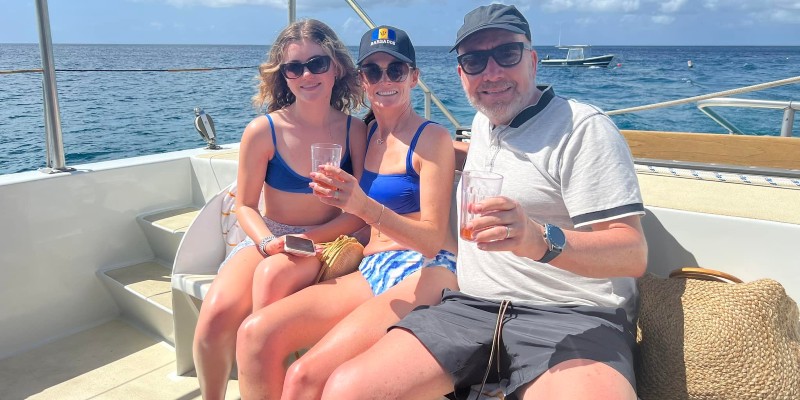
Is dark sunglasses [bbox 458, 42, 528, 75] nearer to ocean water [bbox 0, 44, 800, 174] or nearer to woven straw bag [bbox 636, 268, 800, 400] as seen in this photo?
woven straw bag [bbox 636, 268, 800, 400]

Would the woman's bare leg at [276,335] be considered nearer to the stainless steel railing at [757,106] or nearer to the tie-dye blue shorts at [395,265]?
the tie-dye blue shorts at [395,265]

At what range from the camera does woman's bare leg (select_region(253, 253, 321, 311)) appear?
190 centimetres

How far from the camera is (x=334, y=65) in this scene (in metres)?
2.27

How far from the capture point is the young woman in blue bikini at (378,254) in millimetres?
1621

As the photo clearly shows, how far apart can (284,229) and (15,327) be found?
156cm

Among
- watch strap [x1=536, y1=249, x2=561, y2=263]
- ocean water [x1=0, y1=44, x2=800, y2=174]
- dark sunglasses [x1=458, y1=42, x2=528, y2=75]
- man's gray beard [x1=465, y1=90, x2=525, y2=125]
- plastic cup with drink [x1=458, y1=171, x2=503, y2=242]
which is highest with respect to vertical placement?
dark sunglasses [x1=458, y1=42, x2=528, y2=75]

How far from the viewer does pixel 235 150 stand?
12.3 feet

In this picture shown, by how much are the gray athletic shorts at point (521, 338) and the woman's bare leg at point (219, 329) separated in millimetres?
651

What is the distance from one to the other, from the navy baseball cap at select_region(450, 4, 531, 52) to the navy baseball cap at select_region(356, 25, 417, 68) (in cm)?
28

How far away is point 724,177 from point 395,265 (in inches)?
60.1

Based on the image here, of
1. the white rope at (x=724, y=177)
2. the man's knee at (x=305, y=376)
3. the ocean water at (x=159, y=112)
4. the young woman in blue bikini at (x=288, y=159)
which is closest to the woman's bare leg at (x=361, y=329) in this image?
the man's knee at (x=305, y=376)

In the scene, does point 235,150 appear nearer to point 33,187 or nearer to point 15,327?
point 33,187

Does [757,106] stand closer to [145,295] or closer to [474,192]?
[474,192]

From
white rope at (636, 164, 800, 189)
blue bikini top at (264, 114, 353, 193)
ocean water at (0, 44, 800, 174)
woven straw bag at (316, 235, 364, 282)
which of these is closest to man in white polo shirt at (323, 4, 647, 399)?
woven straw bag at (316, 235, 364, 282)
